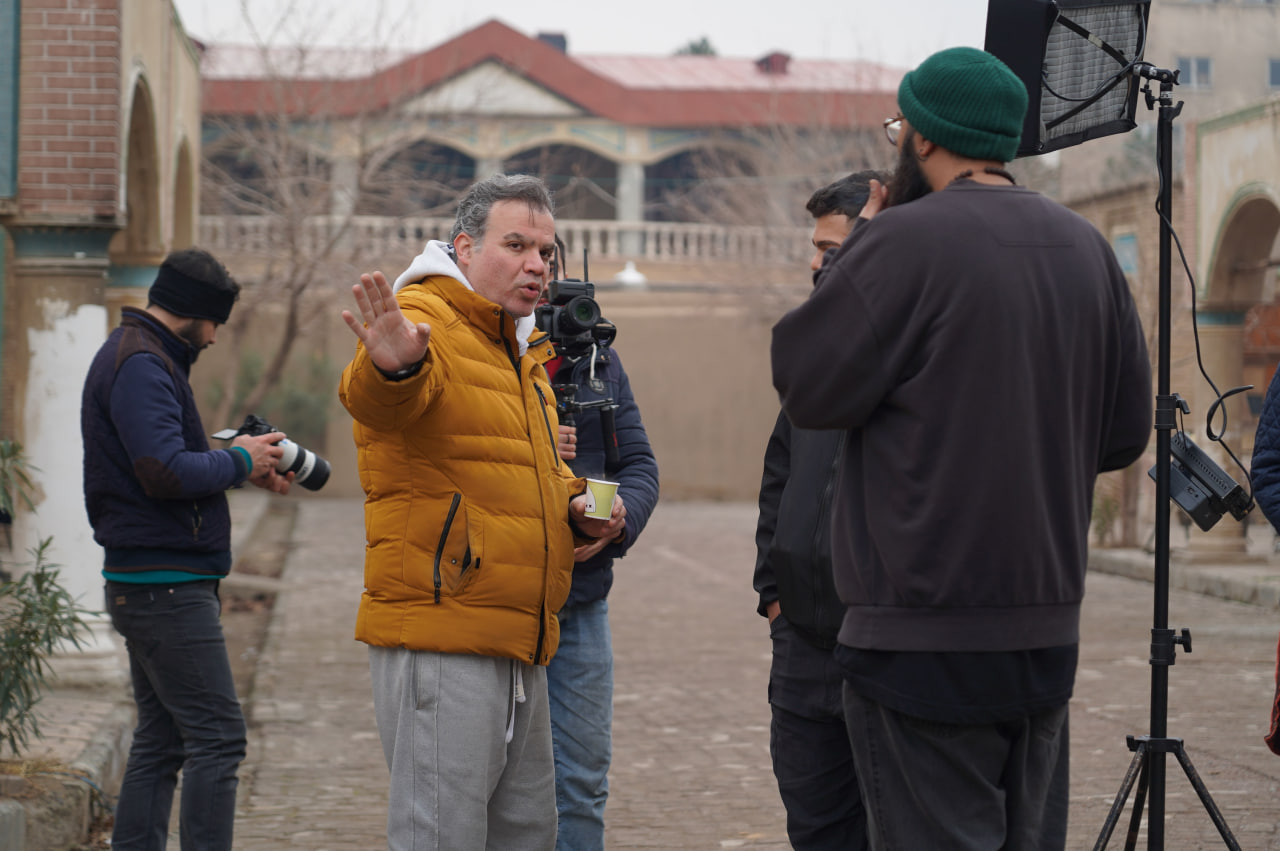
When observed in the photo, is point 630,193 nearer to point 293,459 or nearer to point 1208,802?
point 293,459

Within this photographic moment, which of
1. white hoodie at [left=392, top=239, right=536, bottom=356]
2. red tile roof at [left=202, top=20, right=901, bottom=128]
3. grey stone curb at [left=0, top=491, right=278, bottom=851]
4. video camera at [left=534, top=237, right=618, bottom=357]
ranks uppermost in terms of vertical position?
red tile roof at [left=202, top=20, right=901, bottom=128]

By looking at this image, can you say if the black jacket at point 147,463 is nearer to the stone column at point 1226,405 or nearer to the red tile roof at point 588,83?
the stone column at point 1226,405

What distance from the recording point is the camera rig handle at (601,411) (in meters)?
4.50

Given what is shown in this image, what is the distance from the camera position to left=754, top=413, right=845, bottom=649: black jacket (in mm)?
3648

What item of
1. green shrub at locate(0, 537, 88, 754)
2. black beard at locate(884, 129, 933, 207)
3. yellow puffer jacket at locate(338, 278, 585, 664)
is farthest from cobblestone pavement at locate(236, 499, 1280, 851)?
black beard at locate(884, 129, 933, 207)

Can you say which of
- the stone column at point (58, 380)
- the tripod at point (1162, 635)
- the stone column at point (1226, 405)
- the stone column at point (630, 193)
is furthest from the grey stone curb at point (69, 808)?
the stone column at point (630, 193)

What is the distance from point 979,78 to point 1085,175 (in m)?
28.4

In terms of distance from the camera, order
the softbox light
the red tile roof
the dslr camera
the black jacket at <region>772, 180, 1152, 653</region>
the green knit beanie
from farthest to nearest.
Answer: the red tile roof < the dslr camera < the softbox light < the green knit beanie < the black jacket at <region>772, 180, 1152, 653</region>

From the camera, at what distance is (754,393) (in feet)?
92.8

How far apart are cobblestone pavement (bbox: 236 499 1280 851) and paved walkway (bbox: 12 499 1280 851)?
0.05ft

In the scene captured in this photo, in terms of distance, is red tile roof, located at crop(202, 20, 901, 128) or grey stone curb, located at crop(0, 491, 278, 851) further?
red tile roof, located at crop(202, 20, 901, 128)

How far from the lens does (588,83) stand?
29469 mm

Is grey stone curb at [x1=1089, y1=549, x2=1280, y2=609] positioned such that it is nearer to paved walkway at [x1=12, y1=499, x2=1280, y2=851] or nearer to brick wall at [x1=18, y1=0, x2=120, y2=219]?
paved walkway at [x1=12, y1=499, x2=1280, y2=851]

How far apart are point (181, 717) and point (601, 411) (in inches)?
62.9
